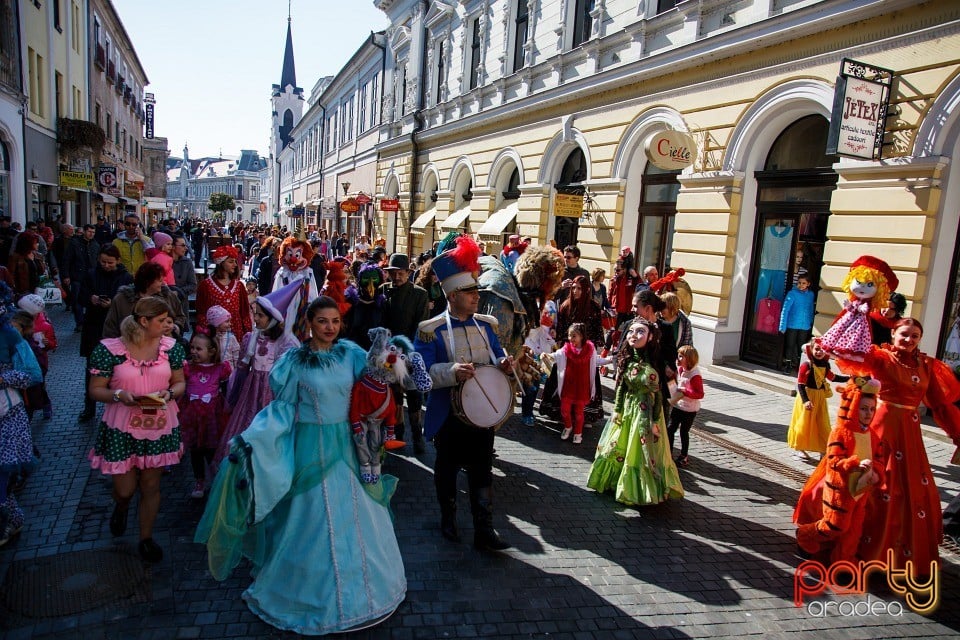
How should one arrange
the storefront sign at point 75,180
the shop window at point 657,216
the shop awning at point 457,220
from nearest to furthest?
the shop window at point 657,216 → the storefront sign at point 75,180 → the shop awning at point 457,220

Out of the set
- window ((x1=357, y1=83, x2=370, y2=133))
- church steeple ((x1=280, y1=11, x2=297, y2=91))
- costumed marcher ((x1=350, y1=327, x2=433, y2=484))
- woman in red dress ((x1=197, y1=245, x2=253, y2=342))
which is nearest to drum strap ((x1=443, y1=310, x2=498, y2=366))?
costumed marcher ((x1=350, y1=327, x2=433, y2=484))

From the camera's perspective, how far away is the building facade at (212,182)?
11138cm

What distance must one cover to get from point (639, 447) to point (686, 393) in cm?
Answer: 117

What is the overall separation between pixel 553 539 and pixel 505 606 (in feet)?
3.12

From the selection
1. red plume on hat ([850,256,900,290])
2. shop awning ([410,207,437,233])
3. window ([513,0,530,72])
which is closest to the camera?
red plume on hat ([850,256,900,290])

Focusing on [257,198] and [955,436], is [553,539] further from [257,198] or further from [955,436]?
[257,198]

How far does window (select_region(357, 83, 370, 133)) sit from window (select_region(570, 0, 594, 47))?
19.5 metres

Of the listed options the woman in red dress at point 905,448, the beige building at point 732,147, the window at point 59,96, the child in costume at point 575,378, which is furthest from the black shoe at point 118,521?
the window at point 59,96

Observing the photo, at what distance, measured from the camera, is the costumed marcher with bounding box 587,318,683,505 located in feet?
16.3

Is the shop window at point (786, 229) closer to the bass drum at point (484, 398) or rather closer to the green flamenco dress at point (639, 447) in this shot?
the green flamenco dress at point (639, 447)

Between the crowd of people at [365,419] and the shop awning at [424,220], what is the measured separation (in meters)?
16.2

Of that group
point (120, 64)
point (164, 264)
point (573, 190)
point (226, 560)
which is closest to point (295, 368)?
point (226, 560)

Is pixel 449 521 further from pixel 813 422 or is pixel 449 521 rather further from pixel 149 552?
pixel 813 422

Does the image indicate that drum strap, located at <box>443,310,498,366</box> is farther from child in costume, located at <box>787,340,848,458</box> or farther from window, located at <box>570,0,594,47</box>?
window, located at <box>570,0,594,47</box>
